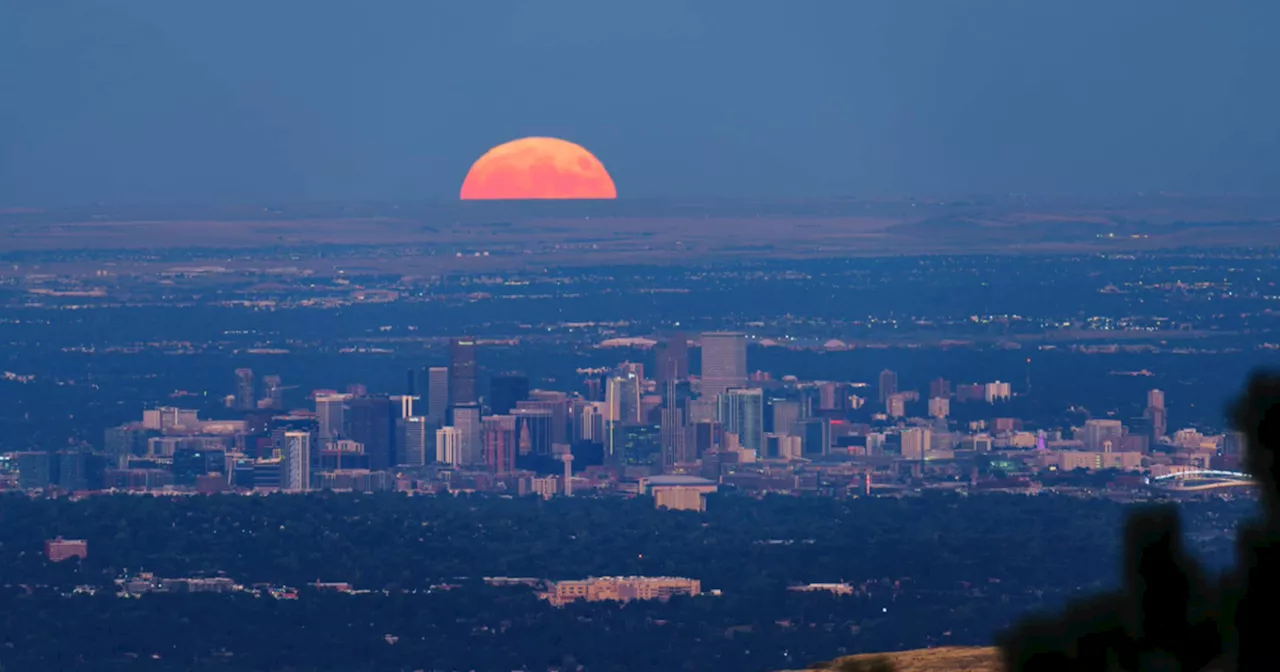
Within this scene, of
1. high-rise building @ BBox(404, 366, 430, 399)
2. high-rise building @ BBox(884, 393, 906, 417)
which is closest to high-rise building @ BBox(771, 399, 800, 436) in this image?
high-rise building @ BBox(884, 393, 906, 417)

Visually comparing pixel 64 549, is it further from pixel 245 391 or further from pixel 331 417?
pixel 245 391

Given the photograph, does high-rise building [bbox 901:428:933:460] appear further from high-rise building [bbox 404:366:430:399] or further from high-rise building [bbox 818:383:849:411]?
high-rise building [bbox 404:366:430:399]

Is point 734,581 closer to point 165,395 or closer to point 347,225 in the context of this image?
point 165,395

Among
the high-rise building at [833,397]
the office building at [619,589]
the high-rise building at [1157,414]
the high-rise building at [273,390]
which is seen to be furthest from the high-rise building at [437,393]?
the office building at [619,589]

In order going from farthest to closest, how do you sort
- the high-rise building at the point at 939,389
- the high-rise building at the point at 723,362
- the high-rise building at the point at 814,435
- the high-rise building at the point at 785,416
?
the high-rise building at the point at 723,362 → the high-rise building at the point at 939,389 → the high-rise building at the point at 785,416 → the high-rise building at the point at 814,435

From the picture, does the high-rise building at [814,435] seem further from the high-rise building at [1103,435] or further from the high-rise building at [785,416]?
the high-rise building at [1103,435]

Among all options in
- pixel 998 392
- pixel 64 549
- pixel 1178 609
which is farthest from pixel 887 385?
pixel 1178 609
